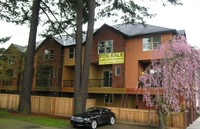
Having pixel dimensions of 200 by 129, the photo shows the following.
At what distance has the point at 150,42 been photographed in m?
31.2

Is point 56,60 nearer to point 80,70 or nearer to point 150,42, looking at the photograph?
point 150,42

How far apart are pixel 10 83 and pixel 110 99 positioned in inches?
868

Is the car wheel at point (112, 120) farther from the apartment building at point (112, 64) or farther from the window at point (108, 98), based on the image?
the window at point (108, 98)

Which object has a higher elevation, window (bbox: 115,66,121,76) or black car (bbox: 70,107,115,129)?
window (bbox: 115,66,121,76)

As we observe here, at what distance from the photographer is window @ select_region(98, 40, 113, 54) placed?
113ft

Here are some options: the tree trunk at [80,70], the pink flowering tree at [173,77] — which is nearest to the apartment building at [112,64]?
the tree trunk at [80,70]

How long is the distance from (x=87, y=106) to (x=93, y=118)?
7.97 metres

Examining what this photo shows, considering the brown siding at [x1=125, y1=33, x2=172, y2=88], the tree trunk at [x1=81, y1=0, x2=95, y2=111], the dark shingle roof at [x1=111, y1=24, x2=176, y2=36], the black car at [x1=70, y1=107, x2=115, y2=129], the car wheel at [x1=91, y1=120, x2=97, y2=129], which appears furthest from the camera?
→ the brown siding at [x1=125, y1=33, x2=172, y2=88]

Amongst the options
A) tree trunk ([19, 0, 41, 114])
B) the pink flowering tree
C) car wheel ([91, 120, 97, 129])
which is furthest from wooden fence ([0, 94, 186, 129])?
car wheel ([91, 120, 97, 129])

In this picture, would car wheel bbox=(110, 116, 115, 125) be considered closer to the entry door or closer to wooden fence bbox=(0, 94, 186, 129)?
wooden fence bbox=(0, 94, 186, 129)

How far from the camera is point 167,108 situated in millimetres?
20250

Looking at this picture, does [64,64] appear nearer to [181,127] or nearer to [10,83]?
[10,83]

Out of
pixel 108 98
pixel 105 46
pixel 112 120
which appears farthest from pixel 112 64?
pixel 112 120

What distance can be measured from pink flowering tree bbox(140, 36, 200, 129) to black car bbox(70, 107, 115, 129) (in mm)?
3788
